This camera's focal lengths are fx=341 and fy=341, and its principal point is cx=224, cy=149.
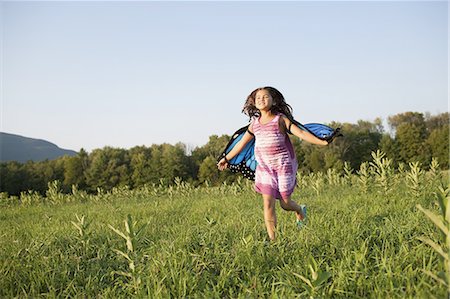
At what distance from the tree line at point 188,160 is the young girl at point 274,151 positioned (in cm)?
3604

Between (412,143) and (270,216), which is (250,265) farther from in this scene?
(412,143)

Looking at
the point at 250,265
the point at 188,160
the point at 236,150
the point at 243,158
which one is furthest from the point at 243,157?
the point at 188,160

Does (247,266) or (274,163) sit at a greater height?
(274,163)

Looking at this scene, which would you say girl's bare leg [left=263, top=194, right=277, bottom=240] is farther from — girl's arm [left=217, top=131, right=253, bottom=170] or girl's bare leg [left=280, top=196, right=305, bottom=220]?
girl's arm [left=217, top=131, right=253, bottom=170]

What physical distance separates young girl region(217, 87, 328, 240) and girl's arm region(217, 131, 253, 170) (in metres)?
0.25

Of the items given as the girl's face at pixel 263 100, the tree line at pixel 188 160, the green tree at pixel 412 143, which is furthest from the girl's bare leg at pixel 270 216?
the green tree at pixel 412 143

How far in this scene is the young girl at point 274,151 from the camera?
13.0 feet

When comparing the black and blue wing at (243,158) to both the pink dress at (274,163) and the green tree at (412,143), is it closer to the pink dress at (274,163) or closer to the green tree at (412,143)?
the pink dress at (274,163)

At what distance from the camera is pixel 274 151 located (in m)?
4.07

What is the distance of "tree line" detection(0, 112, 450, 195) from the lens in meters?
40.5

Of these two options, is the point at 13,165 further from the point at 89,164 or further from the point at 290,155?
the point at 290,155

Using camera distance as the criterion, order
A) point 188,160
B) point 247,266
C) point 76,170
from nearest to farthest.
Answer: point 247,266 → point 76,170 → point 188,160

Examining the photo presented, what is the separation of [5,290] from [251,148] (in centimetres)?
318

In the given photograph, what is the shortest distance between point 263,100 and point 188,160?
140 ft
